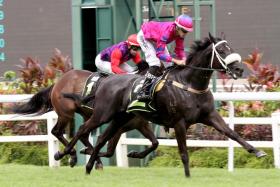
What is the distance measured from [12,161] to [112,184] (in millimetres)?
4522

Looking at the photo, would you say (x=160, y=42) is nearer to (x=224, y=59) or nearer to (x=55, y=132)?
(x=224, y=59)

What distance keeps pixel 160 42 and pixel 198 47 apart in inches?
18.8

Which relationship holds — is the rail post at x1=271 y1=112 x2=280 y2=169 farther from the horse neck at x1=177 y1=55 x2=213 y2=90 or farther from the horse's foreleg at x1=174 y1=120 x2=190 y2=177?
the horse's foreleg at x1=174 y1=120 x2=190 y2=177

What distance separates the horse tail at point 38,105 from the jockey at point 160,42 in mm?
2222

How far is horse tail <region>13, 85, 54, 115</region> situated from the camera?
11539 mm

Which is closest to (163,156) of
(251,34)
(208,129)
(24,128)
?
(208,129)

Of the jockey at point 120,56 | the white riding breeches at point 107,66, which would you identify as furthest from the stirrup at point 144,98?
the white riding breeches at point 107,66

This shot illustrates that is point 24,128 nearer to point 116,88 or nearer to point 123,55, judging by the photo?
point 123,55

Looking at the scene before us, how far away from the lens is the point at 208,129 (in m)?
12.1

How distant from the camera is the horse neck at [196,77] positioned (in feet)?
30.1

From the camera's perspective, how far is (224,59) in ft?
29.6

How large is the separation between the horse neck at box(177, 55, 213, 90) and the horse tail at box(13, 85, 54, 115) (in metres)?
2.91

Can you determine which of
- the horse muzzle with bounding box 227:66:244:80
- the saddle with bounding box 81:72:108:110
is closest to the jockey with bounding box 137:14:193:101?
the horse muzzle with bounding box 227:66:244:80

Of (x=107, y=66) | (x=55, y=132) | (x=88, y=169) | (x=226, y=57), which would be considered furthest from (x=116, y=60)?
(x=226, y=57)
